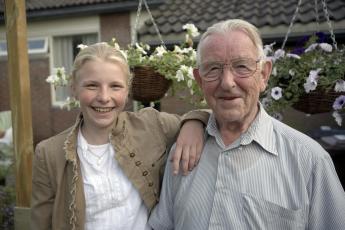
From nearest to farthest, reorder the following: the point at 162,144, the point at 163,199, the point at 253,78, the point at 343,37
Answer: the point at 253,78 → the point at 163,199 → the point at 162,144 → the point at 343,37

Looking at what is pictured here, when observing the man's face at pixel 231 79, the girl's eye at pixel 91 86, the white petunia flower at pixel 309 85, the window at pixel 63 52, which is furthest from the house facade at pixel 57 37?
the man's face at pixel 231 79

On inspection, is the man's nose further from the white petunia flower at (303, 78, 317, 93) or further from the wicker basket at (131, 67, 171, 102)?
the wicker basket at (131, 67, 171, 102)

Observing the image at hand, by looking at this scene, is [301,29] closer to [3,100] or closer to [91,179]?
[91,179]

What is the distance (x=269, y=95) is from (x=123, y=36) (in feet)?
21.9

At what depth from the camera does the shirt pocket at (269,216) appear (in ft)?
5.26

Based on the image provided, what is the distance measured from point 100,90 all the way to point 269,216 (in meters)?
0.91

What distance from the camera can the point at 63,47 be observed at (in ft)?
33.1

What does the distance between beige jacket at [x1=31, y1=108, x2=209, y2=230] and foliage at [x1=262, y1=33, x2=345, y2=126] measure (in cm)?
87

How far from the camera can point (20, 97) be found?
114 inches

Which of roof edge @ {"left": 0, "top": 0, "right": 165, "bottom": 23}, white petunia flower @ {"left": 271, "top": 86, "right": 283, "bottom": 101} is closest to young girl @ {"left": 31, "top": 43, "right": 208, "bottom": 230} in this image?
white petunia flower @ {"left": 271, "top": 86, "right": 283, "bottom": 101}

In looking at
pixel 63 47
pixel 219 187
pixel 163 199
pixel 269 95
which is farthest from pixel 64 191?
pixel 63 47

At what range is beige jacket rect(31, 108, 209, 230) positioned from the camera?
1917 millimetres

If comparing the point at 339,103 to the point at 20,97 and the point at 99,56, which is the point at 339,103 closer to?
the point at 99,56

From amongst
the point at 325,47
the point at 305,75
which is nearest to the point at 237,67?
the point at 305,75
